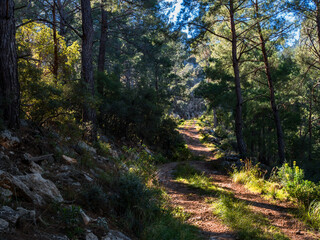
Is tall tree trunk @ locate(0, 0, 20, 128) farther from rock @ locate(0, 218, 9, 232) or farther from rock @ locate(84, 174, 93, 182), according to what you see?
rock @ locate(0, 218, 9, 232)

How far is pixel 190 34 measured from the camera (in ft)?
32.9

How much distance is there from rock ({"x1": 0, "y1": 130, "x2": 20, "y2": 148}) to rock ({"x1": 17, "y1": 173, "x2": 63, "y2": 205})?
3.15ft

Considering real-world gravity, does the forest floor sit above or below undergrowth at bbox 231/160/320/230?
below

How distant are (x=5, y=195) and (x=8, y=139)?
1618mm

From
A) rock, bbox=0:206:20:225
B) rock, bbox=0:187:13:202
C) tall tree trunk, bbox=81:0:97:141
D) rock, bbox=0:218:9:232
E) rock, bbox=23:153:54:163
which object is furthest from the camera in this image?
tall tree trunk, bbox=81:0:97:141

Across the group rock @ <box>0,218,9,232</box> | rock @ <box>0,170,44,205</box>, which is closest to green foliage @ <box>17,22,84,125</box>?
rock @ <box>0,170,44,205</box>

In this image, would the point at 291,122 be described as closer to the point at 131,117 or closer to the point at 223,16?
the point at 223,16

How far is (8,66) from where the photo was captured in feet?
13.6

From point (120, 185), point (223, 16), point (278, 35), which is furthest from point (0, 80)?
point (278, 35)

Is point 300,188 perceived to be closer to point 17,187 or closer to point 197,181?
point 197,181

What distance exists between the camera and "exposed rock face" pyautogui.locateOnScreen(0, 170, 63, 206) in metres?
2.65

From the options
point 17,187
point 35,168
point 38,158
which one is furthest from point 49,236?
point 38,158

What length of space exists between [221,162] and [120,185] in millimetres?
6395

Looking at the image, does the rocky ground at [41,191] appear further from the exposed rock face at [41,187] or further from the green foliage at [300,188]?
the green foliage at [300,188]
